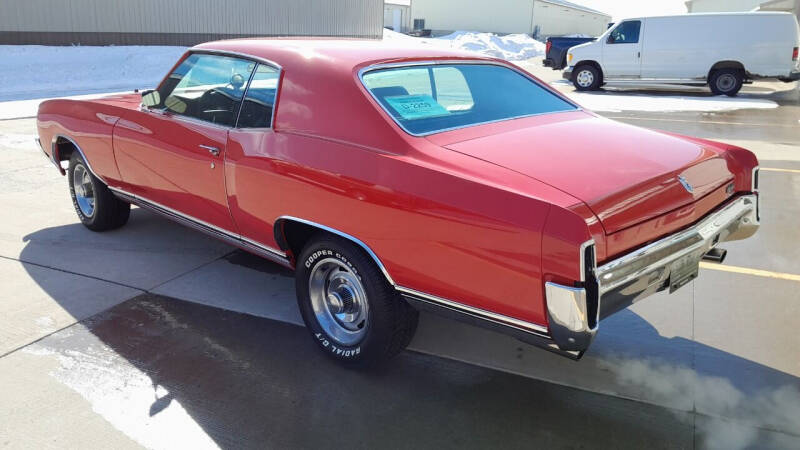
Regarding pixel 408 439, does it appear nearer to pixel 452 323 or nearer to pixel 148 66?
pixel 452 323

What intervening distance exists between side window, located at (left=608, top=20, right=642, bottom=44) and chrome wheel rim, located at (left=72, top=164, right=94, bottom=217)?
14.7 meters

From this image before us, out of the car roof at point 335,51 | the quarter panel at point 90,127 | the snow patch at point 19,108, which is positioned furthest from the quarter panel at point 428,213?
the snow patch at point 19,108

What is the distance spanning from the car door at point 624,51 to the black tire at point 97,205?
14.4m

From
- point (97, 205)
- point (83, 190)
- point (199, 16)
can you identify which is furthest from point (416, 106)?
point (199, 16)

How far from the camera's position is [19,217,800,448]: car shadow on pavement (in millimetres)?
2773

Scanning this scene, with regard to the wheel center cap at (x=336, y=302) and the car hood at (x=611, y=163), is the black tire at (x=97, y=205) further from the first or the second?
the car hood at (x=611, y=163)

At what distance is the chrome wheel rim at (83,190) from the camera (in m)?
5.26

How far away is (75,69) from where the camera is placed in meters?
17.1

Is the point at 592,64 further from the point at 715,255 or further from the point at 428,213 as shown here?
the point at 428,213

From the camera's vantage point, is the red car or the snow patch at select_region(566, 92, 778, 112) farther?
the snow patch at select_region(566, 92, 778, 112)

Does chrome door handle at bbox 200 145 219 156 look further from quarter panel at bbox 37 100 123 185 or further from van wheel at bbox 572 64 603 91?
van wheel at bbox 572 64 603 91

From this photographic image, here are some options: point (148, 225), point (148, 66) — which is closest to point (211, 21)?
point (148, 66)

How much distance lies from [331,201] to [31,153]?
6662mm

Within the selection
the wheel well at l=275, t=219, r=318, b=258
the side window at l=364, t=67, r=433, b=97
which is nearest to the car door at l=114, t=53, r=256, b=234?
the wheel well at l=275, t=219, r=318, b=258
